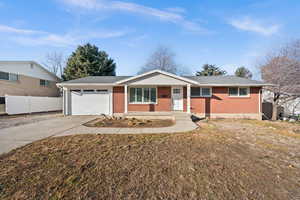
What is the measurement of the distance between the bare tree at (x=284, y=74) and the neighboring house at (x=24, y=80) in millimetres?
25261

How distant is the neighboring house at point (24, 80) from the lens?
14516mm

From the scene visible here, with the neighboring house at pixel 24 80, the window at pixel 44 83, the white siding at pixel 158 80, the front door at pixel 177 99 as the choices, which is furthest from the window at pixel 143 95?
the window at pixel 44 83

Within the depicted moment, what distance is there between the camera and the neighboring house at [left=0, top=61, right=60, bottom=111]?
14.5m

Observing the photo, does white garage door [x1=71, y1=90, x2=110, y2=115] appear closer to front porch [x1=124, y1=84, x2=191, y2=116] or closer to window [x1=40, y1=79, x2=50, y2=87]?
front porch [x1=124, y1=84, x2=191, y2=116]

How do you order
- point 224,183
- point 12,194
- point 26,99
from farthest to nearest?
point 26,99
point 224,183
point 12,194

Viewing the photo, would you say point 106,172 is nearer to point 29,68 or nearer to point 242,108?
point 242,108

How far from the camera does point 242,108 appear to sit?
10820 mm

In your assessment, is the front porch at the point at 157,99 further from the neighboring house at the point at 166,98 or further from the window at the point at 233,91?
the window at the point at 233,91

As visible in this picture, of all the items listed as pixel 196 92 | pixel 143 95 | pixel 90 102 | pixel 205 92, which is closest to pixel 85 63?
pixel 90 102

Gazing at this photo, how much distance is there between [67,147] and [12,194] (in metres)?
2.14

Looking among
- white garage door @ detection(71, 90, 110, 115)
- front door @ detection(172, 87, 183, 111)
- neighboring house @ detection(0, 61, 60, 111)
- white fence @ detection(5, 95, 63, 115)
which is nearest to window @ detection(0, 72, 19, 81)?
neighboring house @ detection(0, 61, 60, 111)

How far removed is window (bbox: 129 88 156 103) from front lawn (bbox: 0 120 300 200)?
21.9ft

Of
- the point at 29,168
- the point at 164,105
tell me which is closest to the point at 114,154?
the point at 29,168

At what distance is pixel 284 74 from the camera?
10688mm
